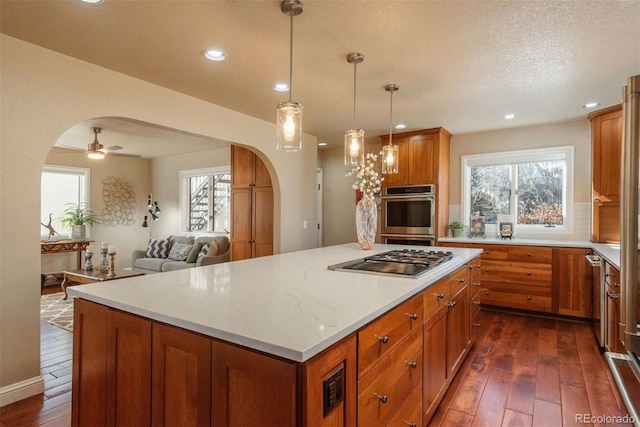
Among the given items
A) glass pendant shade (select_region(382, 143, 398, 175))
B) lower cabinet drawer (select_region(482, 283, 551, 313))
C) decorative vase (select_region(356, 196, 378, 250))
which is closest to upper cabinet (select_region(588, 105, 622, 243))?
lower cabinet drawer (select_region(482, 283, 551, 313))

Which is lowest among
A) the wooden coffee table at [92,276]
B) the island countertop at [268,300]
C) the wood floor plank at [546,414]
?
the wood floor plank at [546,414]

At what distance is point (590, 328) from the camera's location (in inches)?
146

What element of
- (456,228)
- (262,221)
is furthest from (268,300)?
(456,228)

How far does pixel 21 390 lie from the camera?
2.27m

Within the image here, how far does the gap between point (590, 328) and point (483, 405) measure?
7.97 feet

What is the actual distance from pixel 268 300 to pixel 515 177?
4583 mm

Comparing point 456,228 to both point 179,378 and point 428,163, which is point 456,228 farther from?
point 179,378

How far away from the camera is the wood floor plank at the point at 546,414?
2.00 m

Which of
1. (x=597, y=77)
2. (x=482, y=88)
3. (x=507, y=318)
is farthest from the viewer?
(x=507, y=318)

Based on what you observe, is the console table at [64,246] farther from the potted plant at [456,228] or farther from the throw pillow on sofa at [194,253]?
the potted plant at [456,228]

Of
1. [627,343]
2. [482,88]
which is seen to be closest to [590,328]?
[482,88]

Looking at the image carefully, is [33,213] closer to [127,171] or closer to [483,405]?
[483,405]

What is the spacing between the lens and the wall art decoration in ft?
22.5

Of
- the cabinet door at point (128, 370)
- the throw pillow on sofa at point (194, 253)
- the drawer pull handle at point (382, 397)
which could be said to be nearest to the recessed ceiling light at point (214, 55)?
the cabinet door at point (128, 370)
